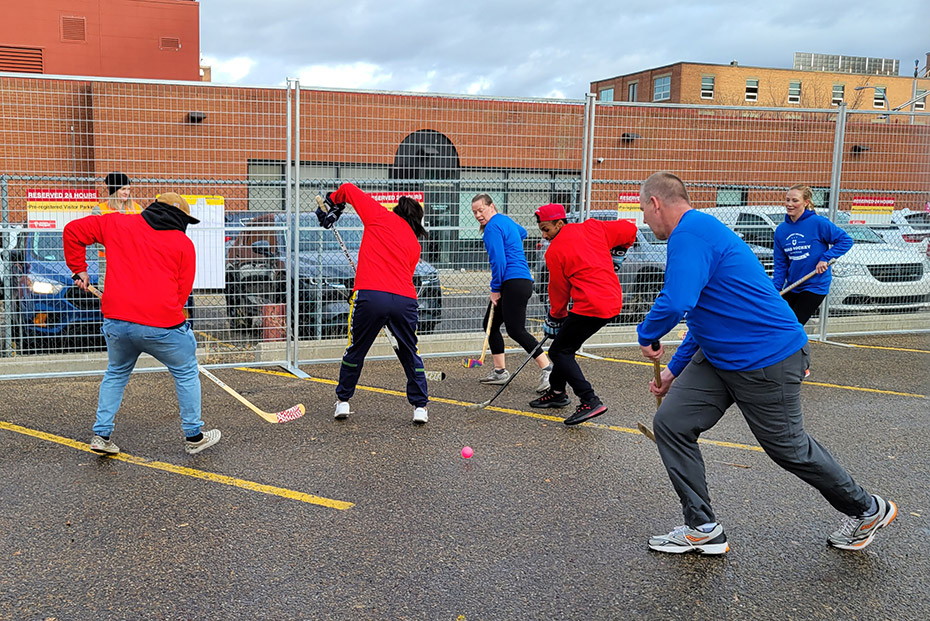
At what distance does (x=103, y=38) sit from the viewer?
78.0 ft

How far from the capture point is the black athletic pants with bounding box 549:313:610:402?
21.2 feet

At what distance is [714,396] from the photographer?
4094 mm

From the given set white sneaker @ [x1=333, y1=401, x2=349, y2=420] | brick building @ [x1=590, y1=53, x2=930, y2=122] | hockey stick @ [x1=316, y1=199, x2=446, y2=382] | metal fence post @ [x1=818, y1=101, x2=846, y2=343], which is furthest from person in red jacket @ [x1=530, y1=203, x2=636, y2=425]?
brick building @ [x1=590, y1=53, x2=930, y2=122]

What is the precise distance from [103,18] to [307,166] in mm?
16787

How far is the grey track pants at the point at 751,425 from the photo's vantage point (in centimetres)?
393

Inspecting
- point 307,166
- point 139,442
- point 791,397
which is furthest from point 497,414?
point 307,166

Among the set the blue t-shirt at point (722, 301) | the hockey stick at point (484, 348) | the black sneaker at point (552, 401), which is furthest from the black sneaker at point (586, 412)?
the blue t-shirt at point (722, 301)

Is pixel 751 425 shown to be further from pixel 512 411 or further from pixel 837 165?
pixel 837 165

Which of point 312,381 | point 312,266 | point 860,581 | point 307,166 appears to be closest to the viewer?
point 860,581

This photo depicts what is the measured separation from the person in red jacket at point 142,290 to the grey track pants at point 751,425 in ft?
10.5

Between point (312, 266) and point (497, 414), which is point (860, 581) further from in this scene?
point (312, 266)

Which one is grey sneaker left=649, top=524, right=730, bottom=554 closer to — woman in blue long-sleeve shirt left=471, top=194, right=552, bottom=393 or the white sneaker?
the white sneaker

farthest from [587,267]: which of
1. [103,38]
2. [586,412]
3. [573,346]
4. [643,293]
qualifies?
[103,38]

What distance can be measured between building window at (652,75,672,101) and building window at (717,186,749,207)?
4794 cm
